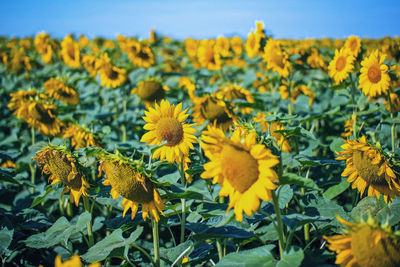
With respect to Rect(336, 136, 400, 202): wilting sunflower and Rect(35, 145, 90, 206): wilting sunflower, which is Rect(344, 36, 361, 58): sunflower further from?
Rect(35, 145, 90, 206): wilting sunflower

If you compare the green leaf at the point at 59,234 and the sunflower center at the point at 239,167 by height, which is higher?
the sunflower center at the point at 239,167

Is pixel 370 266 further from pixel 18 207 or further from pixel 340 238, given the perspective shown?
pixel 18 207

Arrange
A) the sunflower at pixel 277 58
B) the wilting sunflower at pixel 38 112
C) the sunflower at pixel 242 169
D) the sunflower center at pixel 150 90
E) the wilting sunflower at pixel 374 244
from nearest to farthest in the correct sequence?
the wilting sunflower at pixel 374 244
the sunflower at pixel 242 169
the wilting sunflower at pixel 38 112
the sunflower at pixel 277 58
the sunflower center at pixel 150 90

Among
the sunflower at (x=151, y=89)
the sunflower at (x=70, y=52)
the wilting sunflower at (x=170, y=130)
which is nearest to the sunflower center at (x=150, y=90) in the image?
the sunflower at (x=151, y=89)

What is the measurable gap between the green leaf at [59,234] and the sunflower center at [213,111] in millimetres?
1386

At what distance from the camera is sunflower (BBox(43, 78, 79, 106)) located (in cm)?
360

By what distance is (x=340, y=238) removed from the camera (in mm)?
1261

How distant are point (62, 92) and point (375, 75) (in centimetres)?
299

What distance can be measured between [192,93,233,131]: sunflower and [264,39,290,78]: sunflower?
0.76 metres

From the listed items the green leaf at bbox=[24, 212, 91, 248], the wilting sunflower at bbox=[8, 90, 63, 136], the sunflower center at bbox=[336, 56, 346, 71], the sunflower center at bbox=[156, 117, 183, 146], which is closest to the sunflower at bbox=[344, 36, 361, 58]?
the sunflower center at bbox=[336, 56, 346, 71]

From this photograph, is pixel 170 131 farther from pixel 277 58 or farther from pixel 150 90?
pixel 277 58

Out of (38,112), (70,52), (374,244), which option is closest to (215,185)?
(374,244)

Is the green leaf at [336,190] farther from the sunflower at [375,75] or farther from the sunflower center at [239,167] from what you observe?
the sunflower center at [239,167]

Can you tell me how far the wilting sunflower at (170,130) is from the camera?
1.92 m
